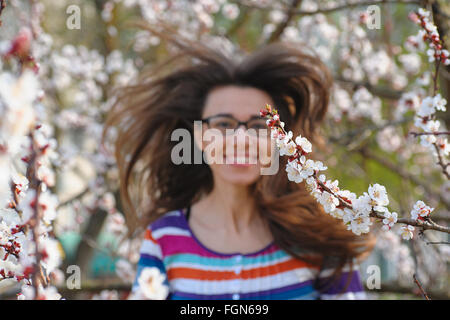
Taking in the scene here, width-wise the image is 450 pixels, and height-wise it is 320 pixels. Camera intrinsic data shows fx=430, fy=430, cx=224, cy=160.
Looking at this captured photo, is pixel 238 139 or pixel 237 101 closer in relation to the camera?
pixel 238 139

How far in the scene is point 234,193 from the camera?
6.59ft

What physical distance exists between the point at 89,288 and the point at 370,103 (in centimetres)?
261

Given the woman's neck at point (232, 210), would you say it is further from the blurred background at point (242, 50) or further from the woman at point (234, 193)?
the blurred background at point (242, 50)

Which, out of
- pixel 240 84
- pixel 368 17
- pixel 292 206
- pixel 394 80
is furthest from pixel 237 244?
pixel 394 80

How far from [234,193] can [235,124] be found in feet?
1.11

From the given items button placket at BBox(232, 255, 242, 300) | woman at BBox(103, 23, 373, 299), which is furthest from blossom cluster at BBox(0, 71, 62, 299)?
button placket at BBox(232, 255, 242, 300)

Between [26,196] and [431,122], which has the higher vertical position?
[431,122]

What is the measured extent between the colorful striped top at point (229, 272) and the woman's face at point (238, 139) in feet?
1.11

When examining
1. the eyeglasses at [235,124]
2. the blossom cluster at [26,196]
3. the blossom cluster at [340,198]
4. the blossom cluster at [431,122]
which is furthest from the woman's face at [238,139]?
the blossom cluster at [26,196]

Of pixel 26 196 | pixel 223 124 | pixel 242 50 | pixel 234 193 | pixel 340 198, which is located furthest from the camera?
pixel 242 50

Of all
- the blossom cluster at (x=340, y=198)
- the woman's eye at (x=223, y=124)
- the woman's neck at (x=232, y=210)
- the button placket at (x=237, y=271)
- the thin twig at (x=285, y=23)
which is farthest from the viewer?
the thin twig at (x=285, y=23)

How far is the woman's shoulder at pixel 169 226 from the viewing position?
1968 mm

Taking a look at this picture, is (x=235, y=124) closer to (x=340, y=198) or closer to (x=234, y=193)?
(x=234, y=193)

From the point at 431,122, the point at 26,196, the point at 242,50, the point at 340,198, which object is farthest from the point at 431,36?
the point at 242,50
